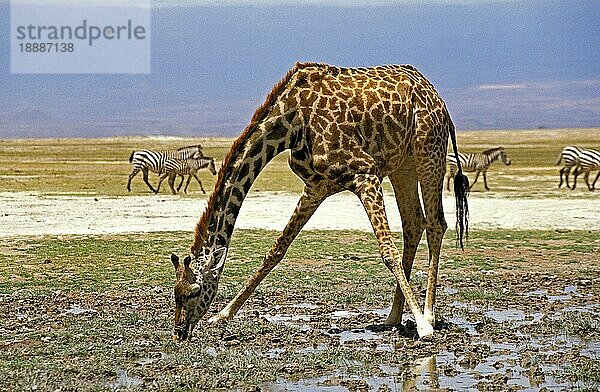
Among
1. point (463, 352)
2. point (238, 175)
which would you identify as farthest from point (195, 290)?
point (463, 352)

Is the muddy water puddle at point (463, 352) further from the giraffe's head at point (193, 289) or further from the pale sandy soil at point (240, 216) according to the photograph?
the pale sandy soil at point (240, 216)

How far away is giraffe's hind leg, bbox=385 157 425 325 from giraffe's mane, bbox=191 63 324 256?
1764 mm

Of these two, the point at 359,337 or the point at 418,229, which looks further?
the point at 418,229

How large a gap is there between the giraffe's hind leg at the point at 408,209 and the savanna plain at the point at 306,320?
2.48ft

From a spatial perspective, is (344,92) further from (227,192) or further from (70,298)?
(70,298)

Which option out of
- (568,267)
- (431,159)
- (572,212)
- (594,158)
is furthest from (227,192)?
(594,158)

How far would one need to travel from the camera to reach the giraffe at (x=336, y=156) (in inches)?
346

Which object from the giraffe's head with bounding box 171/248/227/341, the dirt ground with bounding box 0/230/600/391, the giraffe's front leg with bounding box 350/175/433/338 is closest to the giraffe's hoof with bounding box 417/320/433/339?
the giraffe's front leg with bounding box 350/175/433/338

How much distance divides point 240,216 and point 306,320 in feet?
44.9

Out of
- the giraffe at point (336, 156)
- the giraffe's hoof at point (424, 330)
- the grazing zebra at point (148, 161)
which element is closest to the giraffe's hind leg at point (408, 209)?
the giraffe at point (336, 156)

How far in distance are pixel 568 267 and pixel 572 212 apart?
10.6 meters

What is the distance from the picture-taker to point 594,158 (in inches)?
1394

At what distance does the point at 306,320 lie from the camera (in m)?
10.2

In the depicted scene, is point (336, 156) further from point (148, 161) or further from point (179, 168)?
point (148, 161)
